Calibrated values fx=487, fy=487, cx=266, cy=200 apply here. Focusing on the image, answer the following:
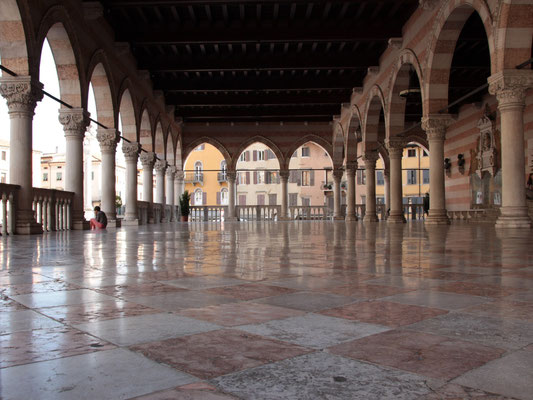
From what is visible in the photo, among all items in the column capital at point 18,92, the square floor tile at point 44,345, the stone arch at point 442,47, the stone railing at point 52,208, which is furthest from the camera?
the stone railing at point 52,208

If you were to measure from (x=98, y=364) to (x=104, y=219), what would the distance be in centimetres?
1482

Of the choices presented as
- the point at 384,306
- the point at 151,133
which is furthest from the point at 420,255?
the point at 151,133

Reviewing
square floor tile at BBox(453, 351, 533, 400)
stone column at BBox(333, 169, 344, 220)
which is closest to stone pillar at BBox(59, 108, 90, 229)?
square floor tile at BBox(453, 351, 533, 400)

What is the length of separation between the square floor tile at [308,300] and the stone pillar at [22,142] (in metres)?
10.5

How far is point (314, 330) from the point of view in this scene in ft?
6.36

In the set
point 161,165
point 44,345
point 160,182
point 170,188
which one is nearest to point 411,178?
point 170,188

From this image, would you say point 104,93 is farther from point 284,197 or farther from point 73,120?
point 284,197

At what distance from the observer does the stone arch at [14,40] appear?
34.9ft

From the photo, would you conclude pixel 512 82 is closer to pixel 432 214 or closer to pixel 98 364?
pixel 432 214

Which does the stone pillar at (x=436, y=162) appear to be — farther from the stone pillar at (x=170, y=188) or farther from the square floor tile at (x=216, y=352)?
the stone pillar at (x=170, y=188)

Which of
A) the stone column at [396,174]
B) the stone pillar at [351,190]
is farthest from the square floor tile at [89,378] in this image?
the stone pillar at [351,190]

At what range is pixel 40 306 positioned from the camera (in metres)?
2.46

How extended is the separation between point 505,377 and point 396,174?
60.6ft

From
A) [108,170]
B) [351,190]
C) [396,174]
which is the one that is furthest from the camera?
[351,190]
